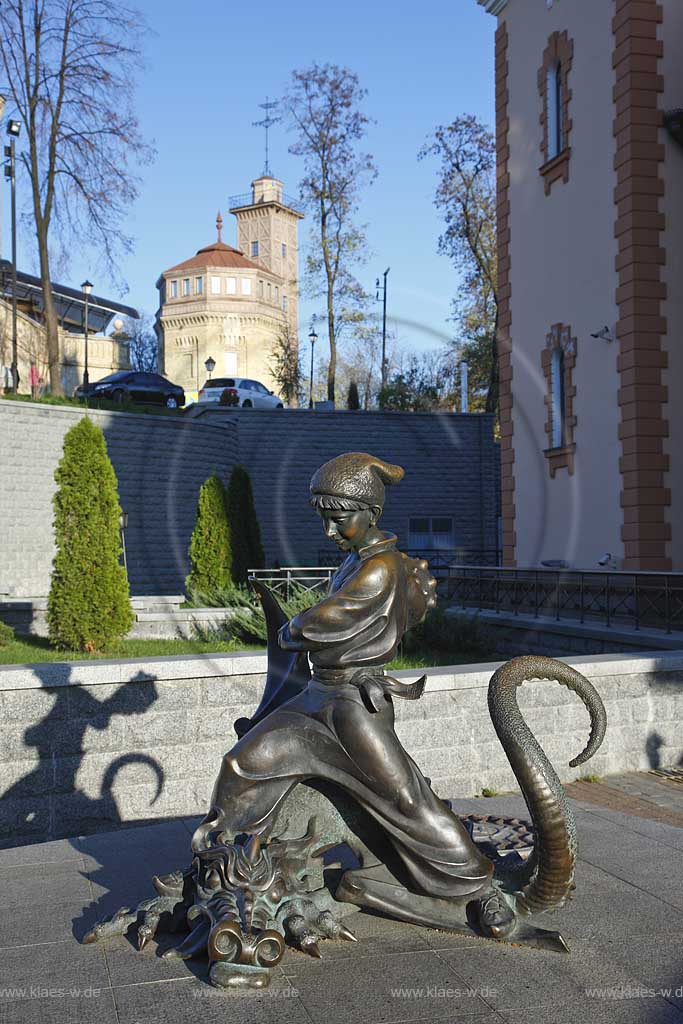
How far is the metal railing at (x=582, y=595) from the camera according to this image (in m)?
12.4

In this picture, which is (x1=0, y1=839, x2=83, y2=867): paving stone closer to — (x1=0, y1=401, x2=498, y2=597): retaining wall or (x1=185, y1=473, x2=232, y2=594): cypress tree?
(x1=185, y1=473, x2=232, y2=594): cypress tree

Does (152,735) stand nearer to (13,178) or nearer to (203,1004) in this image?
(203,1004)

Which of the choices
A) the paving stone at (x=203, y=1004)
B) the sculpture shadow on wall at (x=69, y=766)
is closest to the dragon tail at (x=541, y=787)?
the paving stone at (x=203, y=1004)

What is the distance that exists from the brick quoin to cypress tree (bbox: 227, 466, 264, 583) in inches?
296

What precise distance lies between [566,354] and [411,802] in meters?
15.1

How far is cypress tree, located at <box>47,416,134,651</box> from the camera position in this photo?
1373 centimetres

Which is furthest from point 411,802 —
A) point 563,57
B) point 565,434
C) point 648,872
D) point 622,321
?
point 563,57

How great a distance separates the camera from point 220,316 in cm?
7931

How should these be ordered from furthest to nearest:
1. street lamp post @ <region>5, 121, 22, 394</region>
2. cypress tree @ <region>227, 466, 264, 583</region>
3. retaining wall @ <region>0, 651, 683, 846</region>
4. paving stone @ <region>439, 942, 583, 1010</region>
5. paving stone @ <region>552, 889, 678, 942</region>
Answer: street lamp post @ <region>5, 121, 22, 394</region> < cypress tree @ <region>227, 466, 264, 583</region> < retaining wall @ <region>0, 651, 683, 846</region> < paving stone @ <region>552, 889, 678, 942</region> < paving stone @ <region>439, 942, 583, 1010</region>

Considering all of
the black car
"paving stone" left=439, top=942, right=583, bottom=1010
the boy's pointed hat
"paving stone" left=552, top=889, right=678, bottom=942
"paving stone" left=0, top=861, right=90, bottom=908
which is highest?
the black car

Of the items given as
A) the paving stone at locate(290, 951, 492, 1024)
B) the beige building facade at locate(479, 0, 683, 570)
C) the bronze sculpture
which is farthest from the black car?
the paving stone at locate(290, 951, 492, 1024)

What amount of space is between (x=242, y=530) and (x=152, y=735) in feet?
41.0

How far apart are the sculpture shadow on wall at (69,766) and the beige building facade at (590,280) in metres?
10.9

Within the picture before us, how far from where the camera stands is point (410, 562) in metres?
4.54
